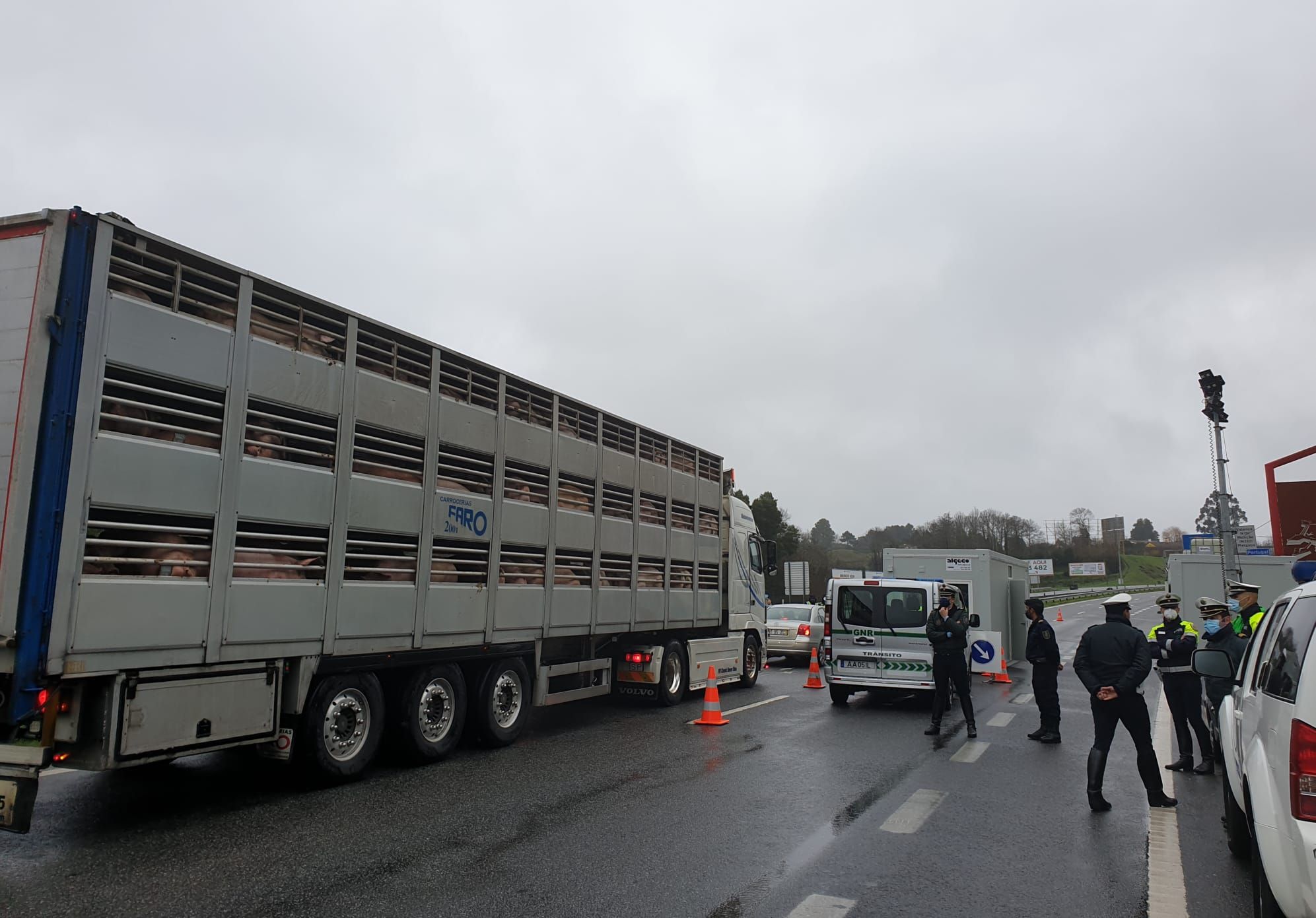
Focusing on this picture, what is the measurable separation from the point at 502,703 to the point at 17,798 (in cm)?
484

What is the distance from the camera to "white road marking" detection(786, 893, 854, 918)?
4.59 metres

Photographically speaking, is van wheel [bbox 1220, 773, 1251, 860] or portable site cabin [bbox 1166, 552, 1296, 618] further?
portable site cabin [bbox 1166, 552, 1296, 618]

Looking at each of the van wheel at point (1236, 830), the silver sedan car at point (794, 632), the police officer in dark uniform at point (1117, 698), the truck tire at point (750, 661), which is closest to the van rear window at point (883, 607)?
the truck tire at point (750, 661)

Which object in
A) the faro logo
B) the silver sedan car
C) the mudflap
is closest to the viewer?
the mudflap

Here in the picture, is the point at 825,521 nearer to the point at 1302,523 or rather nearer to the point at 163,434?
the point at 1302,523

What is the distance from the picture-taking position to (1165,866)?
5.55 m

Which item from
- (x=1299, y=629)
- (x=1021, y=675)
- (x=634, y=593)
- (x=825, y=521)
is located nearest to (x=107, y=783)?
(x=634, y=593)

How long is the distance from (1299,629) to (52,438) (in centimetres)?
679

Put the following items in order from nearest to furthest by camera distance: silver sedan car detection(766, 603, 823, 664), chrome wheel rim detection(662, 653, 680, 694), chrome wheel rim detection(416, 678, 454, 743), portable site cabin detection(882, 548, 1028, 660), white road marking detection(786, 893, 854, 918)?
white road marking detection(786, 893, 854, 918) → chrome wheel rim detection(416, 678, 454, 743) → chrome wheel rim detection(662, 653, 680, 694) → portable site cabin detection(882, 548, 1028, 660) → silver sedan car detection(766, 603, 823, 664)

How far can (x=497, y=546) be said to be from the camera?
9.25 meters

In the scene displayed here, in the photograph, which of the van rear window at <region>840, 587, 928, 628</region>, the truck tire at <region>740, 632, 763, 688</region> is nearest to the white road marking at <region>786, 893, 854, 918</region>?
the van rear window at <region>840, 587, 928, 628</region>

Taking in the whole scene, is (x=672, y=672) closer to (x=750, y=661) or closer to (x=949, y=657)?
(x=750, y=661)

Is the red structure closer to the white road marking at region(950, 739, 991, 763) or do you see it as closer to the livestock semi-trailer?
the white road marking at region(950, 739, 991, 763)

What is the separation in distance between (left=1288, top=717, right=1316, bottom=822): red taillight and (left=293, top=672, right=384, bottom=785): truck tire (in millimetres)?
6511
